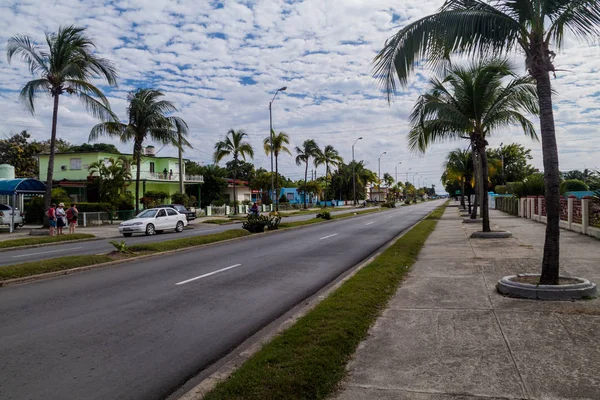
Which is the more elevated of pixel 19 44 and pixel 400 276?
pixel 19 44

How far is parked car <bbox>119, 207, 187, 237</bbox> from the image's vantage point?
2300cm

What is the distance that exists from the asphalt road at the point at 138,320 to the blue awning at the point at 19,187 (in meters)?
19.7

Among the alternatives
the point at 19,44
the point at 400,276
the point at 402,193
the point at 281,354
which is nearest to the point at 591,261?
the point at 400,276

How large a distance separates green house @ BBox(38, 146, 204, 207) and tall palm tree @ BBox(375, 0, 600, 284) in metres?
38.5

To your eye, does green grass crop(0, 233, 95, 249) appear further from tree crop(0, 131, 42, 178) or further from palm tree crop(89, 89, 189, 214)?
tree crop(0, 131, 42, 178)

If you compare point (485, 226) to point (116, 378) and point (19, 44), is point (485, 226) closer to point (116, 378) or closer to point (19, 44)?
point (116, 378)

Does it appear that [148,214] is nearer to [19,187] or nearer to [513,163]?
[19,187]

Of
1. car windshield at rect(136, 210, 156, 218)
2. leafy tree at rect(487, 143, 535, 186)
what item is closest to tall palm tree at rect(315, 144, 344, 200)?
leafy tree at rect(487, 143, 535, 186)

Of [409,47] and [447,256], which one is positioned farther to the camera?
[447,256]

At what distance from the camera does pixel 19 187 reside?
90.8 feet

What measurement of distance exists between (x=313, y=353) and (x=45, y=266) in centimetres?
885

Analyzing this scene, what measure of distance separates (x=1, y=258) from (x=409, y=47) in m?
14.6

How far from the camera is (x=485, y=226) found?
16.9 m

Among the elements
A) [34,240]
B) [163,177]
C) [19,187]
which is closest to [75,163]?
[163,177]
